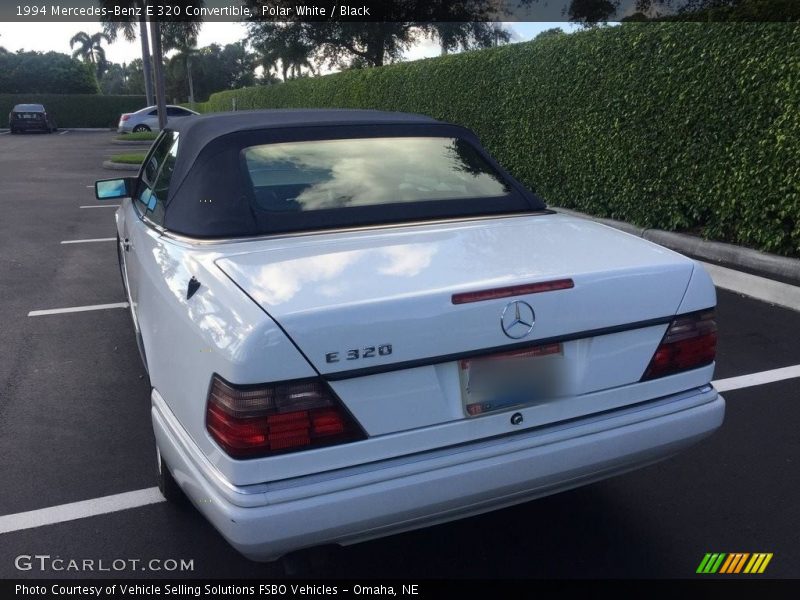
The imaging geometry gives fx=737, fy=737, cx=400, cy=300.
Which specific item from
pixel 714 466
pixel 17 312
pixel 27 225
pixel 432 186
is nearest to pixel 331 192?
pixel 432 186

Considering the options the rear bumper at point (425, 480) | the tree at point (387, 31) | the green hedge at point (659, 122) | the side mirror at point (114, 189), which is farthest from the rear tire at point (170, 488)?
the tree at point (387, 31)

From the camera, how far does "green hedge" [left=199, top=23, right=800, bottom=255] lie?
21.3 feet

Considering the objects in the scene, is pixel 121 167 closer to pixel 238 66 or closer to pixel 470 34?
pixel 470 34

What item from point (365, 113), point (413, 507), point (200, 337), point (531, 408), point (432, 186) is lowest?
point (413, 507)

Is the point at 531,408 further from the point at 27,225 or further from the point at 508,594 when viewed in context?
the point at 27,225

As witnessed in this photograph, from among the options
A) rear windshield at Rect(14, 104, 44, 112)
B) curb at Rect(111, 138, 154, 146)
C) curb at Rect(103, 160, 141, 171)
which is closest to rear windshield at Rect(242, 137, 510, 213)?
curb at Rect(103, 160, 141, 171)

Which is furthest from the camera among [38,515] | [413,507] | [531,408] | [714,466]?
[714,466]

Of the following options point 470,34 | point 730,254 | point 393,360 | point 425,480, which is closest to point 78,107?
point 470,34

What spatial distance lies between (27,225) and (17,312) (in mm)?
5184

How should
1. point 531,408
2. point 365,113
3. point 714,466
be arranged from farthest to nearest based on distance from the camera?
point 365,113 → point 714,466 → point 531,408

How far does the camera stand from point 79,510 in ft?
10.6

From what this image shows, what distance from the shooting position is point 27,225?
10.8 m

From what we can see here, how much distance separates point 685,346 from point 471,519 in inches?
45.0

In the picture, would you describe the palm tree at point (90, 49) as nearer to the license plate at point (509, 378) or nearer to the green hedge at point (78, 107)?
the green hedge at point (78, 107)
